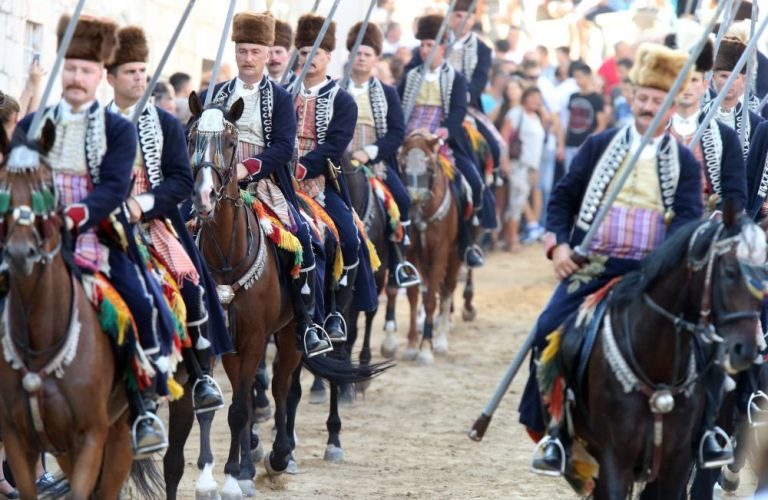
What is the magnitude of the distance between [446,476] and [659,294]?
13.5 feet

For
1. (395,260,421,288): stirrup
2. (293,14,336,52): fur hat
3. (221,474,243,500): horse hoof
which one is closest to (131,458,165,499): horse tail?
(221,474,243,500): horse hoof

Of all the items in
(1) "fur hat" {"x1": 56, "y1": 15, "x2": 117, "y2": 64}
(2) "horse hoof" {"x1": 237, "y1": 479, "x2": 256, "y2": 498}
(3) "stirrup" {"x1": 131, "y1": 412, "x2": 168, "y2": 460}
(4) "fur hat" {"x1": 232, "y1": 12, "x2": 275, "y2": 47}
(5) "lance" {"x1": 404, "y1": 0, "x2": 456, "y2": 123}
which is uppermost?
(1) "fur hat" {"x1": 56, "y1": 15, "x2": 117, "y2": 64}

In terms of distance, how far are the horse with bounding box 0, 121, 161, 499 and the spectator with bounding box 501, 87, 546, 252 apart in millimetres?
17655

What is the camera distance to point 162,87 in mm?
14695

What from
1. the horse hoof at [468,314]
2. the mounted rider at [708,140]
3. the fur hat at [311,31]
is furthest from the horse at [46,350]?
the horse hoof at [468,314]

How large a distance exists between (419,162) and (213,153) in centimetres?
660

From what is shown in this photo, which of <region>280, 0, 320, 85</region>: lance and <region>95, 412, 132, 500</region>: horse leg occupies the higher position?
<region>280, 0, 320, 85</region>: lance

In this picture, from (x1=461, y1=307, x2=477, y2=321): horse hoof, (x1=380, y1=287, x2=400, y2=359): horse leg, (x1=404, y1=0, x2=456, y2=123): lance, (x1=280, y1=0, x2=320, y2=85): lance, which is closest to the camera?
(x1=280, y1=0, x2=320, y2=85): lance

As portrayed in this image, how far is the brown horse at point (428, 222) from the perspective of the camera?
51.8 feet

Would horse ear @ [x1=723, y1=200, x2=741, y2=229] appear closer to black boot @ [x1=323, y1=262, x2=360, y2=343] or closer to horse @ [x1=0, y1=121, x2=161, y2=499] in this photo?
horse @ [x1=0, y1=121, x2=161, y2=499]

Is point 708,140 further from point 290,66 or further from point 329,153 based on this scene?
point 290,66

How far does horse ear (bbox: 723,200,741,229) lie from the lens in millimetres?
7012

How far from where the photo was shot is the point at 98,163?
24.6 ft

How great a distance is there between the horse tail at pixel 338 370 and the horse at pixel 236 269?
568 millimetres
